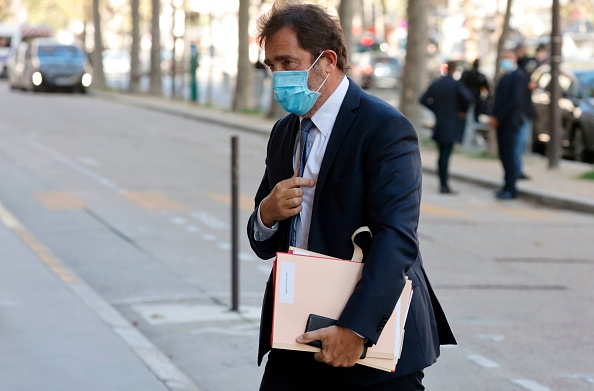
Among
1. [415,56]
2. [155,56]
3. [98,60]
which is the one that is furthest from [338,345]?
[98,60]

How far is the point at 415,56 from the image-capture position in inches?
950

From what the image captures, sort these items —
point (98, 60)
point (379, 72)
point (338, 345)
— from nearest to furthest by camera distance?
point (338, 345) < point (379, 72) < point (98, 60)

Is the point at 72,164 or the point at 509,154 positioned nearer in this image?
the point at 509,154

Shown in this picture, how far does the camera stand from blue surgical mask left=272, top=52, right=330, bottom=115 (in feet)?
10.6

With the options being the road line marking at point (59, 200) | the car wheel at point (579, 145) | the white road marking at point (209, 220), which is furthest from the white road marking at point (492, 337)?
the car wheel at point (579, 145)

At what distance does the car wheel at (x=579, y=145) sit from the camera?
781 inches

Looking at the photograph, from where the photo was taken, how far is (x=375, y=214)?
3.18 metres

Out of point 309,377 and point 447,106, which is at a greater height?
point 309,377

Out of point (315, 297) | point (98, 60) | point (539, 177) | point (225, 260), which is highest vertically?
point (315, 297)

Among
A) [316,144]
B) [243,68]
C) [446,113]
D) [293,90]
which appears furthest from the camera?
[243,68]

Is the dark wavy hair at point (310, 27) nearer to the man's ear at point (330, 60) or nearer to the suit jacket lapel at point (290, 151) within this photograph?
the man's ear at point (330, 60)

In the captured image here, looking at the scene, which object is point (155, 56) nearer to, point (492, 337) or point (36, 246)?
point (36, 246)

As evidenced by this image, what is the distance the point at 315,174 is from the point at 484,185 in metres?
14.3

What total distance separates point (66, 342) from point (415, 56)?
1831 cm
